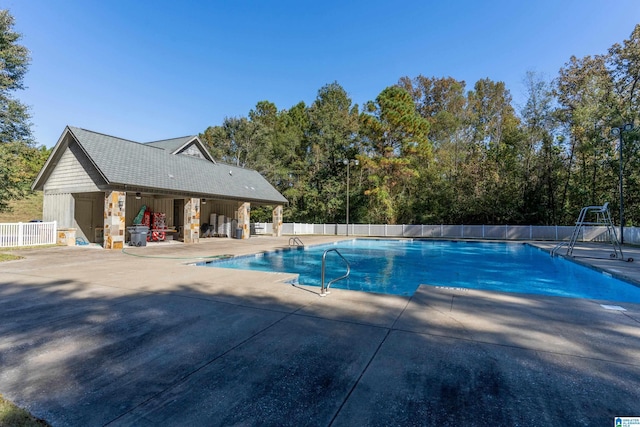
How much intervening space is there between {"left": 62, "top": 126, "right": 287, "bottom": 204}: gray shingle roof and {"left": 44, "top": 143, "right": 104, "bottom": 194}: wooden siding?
731 millimetres

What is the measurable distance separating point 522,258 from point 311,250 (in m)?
10.3

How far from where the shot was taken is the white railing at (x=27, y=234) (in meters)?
11.9

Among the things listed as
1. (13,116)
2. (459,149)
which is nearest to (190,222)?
(13,116)

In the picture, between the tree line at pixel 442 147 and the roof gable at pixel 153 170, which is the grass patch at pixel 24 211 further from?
the roof gable at pixel 153 170

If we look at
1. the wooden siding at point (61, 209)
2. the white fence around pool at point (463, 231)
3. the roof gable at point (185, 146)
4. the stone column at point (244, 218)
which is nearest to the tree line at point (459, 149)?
the white fence around pool at point (463, 231)

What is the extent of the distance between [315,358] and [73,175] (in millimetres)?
16419

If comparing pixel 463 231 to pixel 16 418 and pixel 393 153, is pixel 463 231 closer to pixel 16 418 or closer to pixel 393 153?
pixel 393 153

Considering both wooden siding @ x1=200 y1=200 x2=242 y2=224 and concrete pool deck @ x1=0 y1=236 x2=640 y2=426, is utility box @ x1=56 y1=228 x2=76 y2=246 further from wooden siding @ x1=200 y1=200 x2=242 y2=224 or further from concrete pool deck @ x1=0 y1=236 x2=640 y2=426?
concrete pool deck @ x1=0 y1=236 x2=640 y2=426

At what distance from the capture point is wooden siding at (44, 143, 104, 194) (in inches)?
531

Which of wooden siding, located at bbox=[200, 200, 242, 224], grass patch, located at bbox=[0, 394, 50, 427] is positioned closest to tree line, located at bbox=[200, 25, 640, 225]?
wooden siding, located at bbox=[200, 200, 242, 224]

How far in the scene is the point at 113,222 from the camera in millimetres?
12719

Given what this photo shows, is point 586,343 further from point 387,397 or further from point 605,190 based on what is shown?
point 605,190

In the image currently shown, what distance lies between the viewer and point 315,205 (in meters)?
31.0

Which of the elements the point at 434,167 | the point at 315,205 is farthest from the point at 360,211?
the point at 434,167
